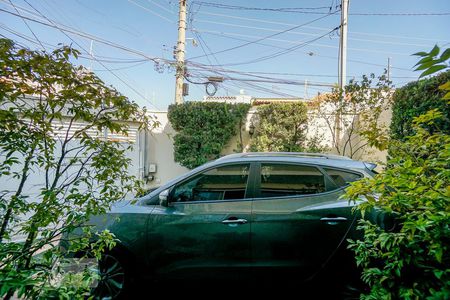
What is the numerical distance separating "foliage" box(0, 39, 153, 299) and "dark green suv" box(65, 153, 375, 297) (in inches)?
42.1

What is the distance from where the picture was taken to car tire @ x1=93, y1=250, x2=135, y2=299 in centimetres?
288

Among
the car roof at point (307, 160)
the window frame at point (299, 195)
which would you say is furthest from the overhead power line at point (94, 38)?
the window frame at point (299, 195)

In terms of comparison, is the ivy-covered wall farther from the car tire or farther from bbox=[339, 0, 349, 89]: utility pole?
the car tire

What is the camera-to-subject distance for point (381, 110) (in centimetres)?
670

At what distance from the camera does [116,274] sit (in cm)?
289

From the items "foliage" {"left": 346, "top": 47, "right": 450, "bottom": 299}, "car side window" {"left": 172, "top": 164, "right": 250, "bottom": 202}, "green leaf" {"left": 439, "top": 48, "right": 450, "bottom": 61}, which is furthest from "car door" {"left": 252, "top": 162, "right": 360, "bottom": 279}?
"green leaf" {"left": 439, "top": 48, "right": 450, "bottom": 61}

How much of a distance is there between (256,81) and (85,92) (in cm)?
1216

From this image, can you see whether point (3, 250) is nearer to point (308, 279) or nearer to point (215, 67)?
point (308, 279)

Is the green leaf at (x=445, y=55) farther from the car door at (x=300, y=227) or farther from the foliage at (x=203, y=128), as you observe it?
the foliage at (x=203, y=128)

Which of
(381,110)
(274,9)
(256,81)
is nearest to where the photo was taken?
(381,110)

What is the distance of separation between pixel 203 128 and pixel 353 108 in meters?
4.05

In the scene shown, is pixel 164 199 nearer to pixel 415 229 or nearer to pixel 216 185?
pixel 216 185

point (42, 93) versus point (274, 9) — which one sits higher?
point (274, 9)

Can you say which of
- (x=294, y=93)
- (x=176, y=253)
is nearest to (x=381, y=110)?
(x=176, y=253)
